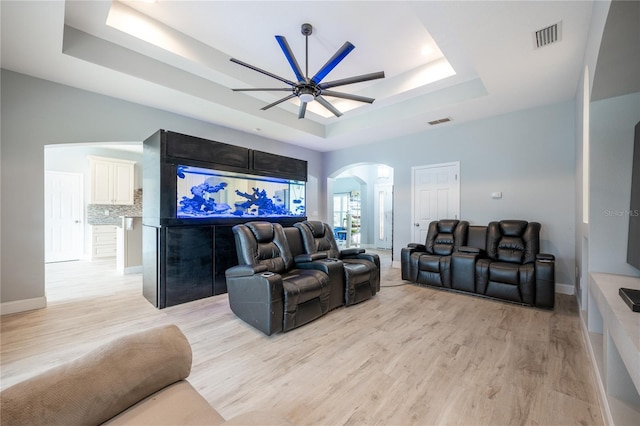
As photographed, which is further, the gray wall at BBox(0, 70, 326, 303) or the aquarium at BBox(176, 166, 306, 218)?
the aquarium at BBox(176, 166, 306, 218)

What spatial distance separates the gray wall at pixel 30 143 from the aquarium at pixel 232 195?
1276 mm

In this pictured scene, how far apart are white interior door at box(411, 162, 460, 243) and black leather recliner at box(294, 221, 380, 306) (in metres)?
2.04

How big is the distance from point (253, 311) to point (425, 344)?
1698mm

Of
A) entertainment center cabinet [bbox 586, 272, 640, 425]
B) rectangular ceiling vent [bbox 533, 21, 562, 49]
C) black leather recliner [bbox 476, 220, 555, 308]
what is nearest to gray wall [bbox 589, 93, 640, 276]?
entertainment center cabinet [bbox 586, 272, 640, 425]

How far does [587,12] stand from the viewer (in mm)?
2189

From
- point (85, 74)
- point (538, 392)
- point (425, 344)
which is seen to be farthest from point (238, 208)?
point (538, 392)

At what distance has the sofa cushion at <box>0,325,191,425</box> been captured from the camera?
729 millimetres

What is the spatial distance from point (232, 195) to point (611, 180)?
173 inches

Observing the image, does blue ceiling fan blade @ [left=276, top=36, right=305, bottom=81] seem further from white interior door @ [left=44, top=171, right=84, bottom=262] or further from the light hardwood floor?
white interior door @ [left=44, top=171, right=84, bottom=262]

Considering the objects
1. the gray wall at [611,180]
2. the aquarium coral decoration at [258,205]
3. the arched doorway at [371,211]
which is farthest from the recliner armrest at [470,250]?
the arched doorway at [371,211]

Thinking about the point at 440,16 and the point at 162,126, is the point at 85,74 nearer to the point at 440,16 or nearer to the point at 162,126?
the point at 162,126

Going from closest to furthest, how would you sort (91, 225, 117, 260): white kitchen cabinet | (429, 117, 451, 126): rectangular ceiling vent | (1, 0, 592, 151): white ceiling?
(1, 0, 592, 151): white ceiling < (429, 117, 451, 126): rectangular ceiling vent < (91, 225, 117, 260): white kitchen cabinet

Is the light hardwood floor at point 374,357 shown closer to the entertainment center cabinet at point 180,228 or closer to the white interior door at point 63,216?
the entertainment center cabinet at point 180,228

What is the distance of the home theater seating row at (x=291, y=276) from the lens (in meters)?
2.59
